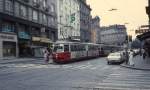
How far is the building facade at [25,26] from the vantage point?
50.3 metres

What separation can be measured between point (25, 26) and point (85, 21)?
148 ft

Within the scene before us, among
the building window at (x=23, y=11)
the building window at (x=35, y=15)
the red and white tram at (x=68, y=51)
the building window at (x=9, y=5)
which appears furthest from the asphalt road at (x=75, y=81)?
the building window at (x=35, y=15)

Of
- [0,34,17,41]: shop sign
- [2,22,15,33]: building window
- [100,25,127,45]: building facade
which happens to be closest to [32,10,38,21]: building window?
[2,22,15,33]: building window

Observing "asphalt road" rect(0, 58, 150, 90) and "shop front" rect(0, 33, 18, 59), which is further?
"shop front" rect(0, 33, 18, 59)

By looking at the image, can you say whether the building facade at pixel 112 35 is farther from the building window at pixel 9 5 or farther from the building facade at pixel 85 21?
the building window at pixel 9 5

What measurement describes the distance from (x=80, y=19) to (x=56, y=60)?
190 ft

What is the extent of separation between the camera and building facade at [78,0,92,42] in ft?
314

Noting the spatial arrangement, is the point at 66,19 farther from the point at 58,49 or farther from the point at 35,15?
the point at 58,49

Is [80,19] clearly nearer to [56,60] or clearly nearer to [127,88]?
[56,60]

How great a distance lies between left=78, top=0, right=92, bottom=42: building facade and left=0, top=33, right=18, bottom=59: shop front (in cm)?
4111

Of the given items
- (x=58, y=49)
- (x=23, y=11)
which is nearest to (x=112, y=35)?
A: (x=23, y=11)

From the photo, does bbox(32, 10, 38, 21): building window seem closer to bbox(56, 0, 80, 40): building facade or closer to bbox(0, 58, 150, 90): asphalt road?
bbox(56, 0, 80, 40): building facade

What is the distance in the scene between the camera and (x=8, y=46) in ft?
171

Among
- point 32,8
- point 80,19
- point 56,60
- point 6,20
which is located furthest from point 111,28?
point 56,60
